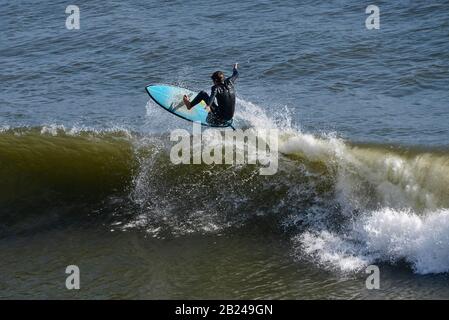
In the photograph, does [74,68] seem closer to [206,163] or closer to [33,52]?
[33,52]

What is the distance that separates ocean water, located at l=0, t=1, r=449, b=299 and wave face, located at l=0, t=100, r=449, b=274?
28 millimetres

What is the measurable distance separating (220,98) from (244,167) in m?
1.23

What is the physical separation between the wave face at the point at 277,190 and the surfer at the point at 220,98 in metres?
0.88

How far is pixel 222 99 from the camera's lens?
11258mm

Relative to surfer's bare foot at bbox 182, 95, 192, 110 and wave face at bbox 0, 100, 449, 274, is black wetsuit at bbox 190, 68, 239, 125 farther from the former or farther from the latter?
wave face at bbox 0, 100, 449, 274

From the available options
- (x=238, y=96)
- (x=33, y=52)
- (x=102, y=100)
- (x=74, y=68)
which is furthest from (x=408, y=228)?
(x=33, y=52)

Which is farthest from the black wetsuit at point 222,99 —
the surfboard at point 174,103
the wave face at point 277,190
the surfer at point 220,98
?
the wave face at point 277,190

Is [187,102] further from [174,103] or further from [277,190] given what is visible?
[277,190]

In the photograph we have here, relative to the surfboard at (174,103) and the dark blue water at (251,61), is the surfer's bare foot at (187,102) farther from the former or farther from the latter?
the dark blue water at (251,61)

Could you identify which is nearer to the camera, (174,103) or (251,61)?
(174,103)

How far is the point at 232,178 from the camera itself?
38.4ft

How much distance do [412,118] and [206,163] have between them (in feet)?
12.4

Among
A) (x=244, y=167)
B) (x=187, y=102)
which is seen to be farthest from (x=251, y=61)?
(x=187, y=102)

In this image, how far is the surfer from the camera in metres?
11.1
